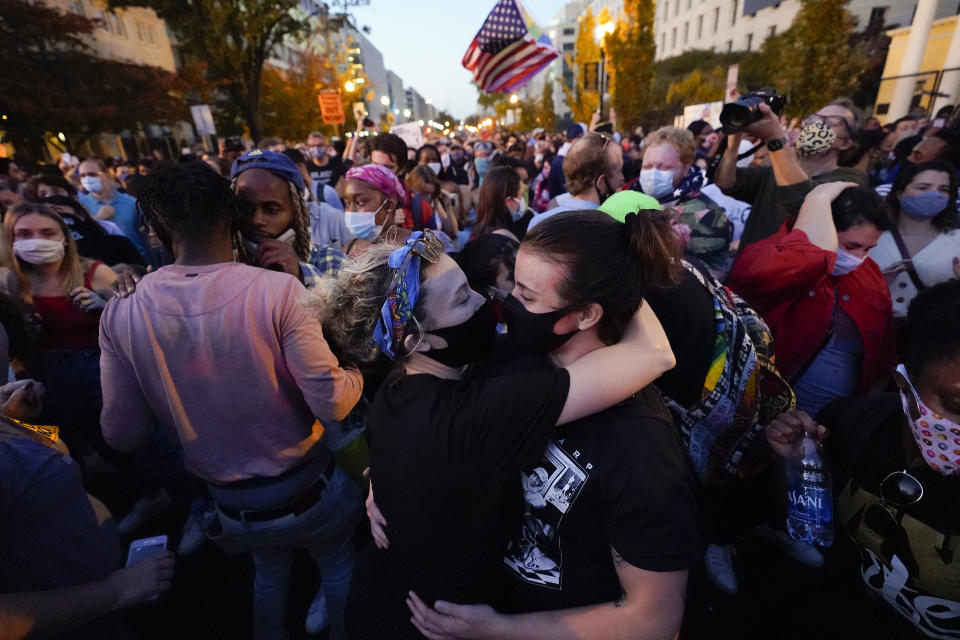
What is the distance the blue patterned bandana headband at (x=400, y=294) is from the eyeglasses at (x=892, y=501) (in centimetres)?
183

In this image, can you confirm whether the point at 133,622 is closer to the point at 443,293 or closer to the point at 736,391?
the point at 443,293

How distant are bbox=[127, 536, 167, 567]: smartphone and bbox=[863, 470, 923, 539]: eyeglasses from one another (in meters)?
2.71

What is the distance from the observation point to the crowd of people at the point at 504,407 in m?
1.28

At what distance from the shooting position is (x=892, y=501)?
161cm

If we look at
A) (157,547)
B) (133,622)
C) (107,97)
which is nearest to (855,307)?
(157,547)

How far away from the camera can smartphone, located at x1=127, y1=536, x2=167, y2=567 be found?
5.67ft

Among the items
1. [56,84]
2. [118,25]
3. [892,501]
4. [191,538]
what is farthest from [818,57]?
[118,25]

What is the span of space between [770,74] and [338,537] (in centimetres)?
3580

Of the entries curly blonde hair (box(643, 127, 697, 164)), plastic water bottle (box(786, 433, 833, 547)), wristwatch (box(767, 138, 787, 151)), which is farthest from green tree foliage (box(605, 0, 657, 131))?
plastic water bottle (box(786, 433, 833, 547))

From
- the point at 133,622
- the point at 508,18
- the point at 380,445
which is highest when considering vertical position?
the point at 508,18

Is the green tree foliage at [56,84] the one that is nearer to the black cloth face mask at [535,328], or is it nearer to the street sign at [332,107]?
the street sign at [332,107]

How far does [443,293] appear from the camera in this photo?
57.3 inches

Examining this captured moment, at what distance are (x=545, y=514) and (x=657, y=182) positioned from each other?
2900 millimetres

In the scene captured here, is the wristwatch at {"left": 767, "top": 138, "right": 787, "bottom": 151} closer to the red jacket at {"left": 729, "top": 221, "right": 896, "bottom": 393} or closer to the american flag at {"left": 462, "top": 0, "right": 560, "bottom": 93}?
the red jacket at {"left": 729, "top": 221, "right": 896, "bottom": 393}
